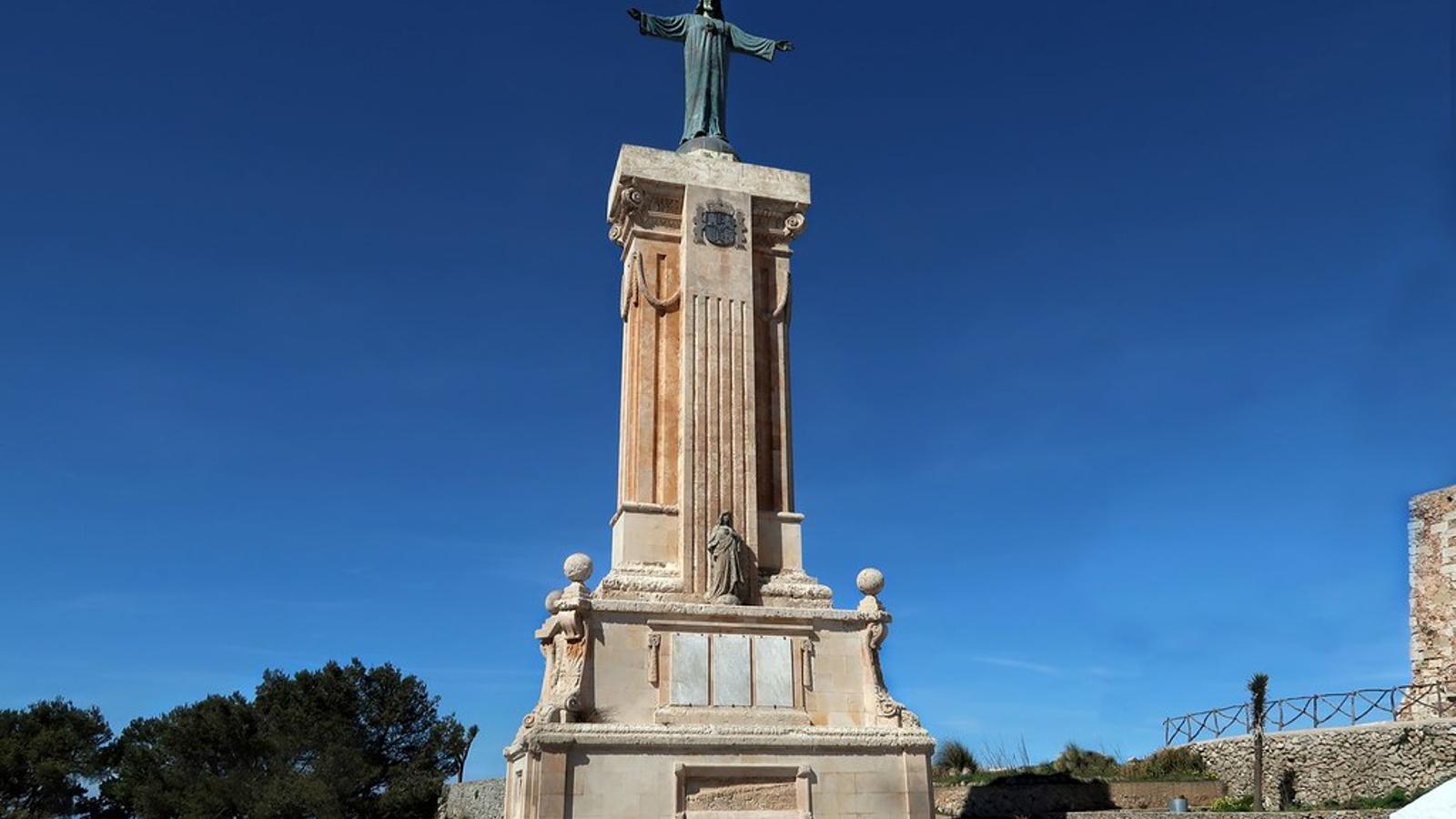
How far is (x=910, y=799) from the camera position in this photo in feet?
49.6

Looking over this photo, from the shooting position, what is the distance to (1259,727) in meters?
22.1

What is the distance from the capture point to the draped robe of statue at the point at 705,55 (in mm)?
19312

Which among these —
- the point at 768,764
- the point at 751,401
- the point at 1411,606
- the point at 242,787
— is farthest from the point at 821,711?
the point at 242,787

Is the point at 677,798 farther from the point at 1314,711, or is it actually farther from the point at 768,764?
the point at 1314,711

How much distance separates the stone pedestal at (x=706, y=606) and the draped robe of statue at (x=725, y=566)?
96 millimetres

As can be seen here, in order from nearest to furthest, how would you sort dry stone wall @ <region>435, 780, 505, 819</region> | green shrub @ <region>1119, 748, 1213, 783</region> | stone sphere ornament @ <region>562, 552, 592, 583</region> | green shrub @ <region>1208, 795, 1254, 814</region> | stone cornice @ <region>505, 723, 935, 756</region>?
stone cornice @ <region>505, 723, 935, 756</region> → stone sphere ornament @ <region>562, 552, 592, 583</region> → green shrub @ <region>1208, 795, 1254, 814</region> → green shrub @ <region>1119, 748, 1213, 783</region> → dry stone wall @ <region>435, 780, 505, 819</region>

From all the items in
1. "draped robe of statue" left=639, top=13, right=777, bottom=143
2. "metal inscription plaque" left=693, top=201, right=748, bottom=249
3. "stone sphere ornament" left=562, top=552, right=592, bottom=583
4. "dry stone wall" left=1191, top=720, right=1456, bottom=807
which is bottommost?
"dry stone wall" left=1191, top=720, right=1456, bottom=807

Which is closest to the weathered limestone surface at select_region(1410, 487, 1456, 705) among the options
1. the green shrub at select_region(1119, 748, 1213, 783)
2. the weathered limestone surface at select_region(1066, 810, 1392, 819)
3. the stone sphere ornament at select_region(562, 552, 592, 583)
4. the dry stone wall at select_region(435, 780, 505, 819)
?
the green shrub at select_region(1119, 748, 1213, 783)

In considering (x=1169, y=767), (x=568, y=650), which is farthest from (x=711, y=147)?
(x=1169, y=767)

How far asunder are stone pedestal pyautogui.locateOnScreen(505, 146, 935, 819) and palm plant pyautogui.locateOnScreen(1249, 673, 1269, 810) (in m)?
9.44

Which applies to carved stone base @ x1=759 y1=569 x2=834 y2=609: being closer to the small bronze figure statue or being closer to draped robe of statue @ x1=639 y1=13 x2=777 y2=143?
the small bronze figure statue

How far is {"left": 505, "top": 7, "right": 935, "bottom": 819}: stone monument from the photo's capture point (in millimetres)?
14547

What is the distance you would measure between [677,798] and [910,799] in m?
2.95

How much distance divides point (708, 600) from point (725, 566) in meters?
0.49
